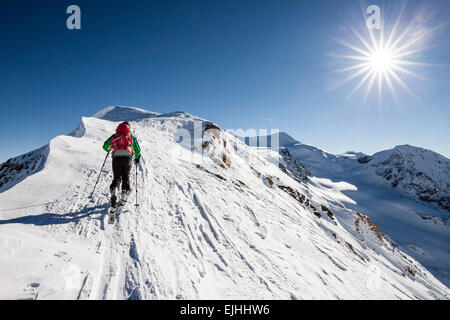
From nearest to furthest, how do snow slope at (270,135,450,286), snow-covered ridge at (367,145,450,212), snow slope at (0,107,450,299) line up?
snow slope at (0,107,450,299) < snow slope at (270,135,450,286) < snow-covered ridge at (367,145,450,212)

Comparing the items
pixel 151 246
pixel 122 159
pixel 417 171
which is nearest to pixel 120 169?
pixel 122 159

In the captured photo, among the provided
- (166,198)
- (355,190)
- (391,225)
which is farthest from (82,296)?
(355,190)

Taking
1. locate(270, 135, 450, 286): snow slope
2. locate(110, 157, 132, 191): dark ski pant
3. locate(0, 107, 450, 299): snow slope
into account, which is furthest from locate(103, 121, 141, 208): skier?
locate(270, 135, 450, 286): snow slope

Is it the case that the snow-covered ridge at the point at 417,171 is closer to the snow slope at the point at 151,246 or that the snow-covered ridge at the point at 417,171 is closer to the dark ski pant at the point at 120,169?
the snow slope at the point at 151,246

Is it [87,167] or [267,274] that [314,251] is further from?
[87,167]

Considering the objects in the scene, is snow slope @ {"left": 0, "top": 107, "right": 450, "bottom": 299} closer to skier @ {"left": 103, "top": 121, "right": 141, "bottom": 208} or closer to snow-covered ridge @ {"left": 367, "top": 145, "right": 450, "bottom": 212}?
skier @ {"left": 103, "top": 121, "right": 141, "bottom": 208}

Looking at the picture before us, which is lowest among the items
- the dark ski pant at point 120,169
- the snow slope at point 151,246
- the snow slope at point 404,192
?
the snow slope at point 404,192

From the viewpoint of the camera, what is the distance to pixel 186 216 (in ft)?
20.1

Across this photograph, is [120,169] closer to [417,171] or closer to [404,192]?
[404,192]

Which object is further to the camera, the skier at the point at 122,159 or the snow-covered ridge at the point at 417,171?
the snow-covered ridge at the point at 417,171

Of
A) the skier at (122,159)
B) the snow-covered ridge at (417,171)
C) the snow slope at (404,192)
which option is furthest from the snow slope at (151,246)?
the snow-covered ridge at (417,171)

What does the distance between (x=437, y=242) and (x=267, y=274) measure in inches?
3489

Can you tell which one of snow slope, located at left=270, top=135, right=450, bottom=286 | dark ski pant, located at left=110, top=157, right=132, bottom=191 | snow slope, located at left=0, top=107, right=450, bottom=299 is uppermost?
dark ski pant, located at left=110, top=157, right=132, bottom=191
